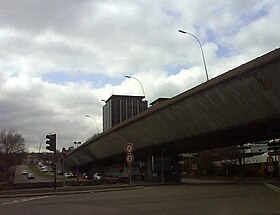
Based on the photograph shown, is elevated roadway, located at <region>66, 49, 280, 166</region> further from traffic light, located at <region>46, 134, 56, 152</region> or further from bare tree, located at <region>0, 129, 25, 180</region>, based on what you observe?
bare tree, located at <region>0, 129, 25, 180</region>

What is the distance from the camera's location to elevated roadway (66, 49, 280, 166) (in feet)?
103

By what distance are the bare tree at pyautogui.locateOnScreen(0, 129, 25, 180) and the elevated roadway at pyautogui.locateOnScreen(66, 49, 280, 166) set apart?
44.1 metres

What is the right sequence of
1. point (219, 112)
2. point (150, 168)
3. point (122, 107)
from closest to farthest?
point (219, 112), point (150, 168), point (122, 107)

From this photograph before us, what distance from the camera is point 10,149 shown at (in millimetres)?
108625

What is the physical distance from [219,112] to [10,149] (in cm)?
7929

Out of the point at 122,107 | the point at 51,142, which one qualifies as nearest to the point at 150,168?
the point at 122,107

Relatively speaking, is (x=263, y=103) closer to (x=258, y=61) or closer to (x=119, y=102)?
(x=258, y=61)

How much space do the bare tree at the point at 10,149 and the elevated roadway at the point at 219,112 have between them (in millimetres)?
44059

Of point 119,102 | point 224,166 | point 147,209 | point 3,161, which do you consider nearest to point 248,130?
point 147,209

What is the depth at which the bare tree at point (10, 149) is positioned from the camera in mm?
101350

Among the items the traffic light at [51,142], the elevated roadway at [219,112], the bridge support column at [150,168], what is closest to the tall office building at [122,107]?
the bridge support column at [150,168]

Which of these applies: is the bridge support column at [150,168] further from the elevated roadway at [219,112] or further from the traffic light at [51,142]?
the traffic light at [51,142]

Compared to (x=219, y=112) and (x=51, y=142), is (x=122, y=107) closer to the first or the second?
(x=219, y=112)

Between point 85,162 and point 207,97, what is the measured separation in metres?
85.4
